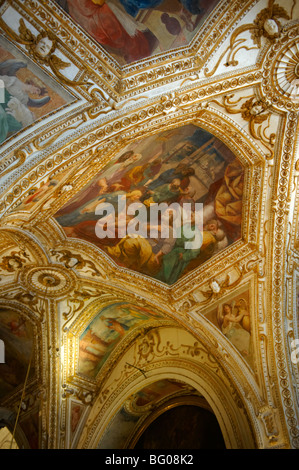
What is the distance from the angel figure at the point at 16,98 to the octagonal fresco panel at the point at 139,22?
1040 millimetres

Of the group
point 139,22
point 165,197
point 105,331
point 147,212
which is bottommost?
point 105,331

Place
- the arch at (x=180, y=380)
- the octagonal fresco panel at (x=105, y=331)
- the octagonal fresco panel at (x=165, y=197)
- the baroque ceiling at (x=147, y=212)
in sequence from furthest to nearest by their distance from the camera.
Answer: the octagonal fresco panel at (x=105, y=331), the arch at (x=180, y=380), the octagonal fresco panel at (x=165, y=197), the baroque ceiling at (x=147, y=212)

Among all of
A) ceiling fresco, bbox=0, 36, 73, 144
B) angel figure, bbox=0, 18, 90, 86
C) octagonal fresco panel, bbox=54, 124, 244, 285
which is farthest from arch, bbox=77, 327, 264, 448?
angel figure, bbox=0, 18, 90, 86

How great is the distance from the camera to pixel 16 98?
6.43m

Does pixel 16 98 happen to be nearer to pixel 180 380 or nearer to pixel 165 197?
pixel 165 197

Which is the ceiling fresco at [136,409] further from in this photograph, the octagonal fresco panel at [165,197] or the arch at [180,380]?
the octagonal fresco panel at [165,197]

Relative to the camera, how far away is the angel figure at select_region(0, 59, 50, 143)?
633cm

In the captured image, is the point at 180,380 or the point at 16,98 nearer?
the point at 16,98

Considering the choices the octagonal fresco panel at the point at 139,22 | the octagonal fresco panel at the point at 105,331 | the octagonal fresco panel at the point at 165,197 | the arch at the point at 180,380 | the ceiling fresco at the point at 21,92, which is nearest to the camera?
the ceiling fresco at the point at 21,92

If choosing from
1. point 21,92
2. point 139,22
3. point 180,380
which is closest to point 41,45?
point 21,92

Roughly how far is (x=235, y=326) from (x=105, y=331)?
377 cm

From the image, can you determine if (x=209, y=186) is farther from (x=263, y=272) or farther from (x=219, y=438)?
(x=219, y=438)

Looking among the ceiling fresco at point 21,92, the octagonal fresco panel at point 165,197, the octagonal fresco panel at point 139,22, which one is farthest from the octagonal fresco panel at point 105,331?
the octagonal fresco panel at point 139,22

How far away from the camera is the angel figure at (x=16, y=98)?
6332 mm
